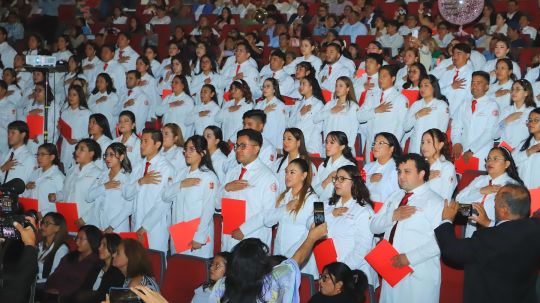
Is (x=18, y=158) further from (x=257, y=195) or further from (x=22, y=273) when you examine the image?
(x=22, y=273)

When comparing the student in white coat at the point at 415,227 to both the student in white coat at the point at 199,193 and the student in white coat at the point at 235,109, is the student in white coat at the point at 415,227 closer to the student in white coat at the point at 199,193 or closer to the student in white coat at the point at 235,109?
the student in white coat at the point at 199,193

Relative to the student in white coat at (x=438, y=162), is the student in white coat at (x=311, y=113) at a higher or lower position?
lower

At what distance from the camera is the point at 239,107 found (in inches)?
449

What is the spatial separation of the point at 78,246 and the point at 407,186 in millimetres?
2825

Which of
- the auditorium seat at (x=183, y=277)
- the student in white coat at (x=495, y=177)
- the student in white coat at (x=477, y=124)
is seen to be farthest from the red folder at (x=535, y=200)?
the auditorium seat at (x=183, y=277)

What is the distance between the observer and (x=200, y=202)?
8.27 metres

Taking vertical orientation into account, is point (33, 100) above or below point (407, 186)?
below

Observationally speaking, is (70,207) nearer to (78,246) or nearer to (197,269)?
(78,246)

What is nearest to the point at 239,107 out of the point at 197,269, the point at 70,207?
the point at 70,207

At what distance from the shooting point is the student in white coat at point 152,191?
862 cm

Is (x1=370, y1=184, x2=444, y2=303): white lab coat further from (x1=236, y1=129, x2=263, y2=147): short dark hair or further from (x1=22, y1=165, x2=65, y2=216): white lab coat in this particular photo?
(x1=22, y1=165, x2=65, y2=216): white lab coat

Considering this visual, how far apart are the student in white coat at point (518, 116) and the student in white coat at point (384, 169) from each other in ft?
7.51

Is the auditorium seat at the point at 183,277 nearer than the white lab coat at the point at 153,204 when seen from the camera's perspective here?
Yes

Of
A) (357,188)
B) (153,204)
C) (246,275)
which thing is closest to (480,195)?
(357,188)
